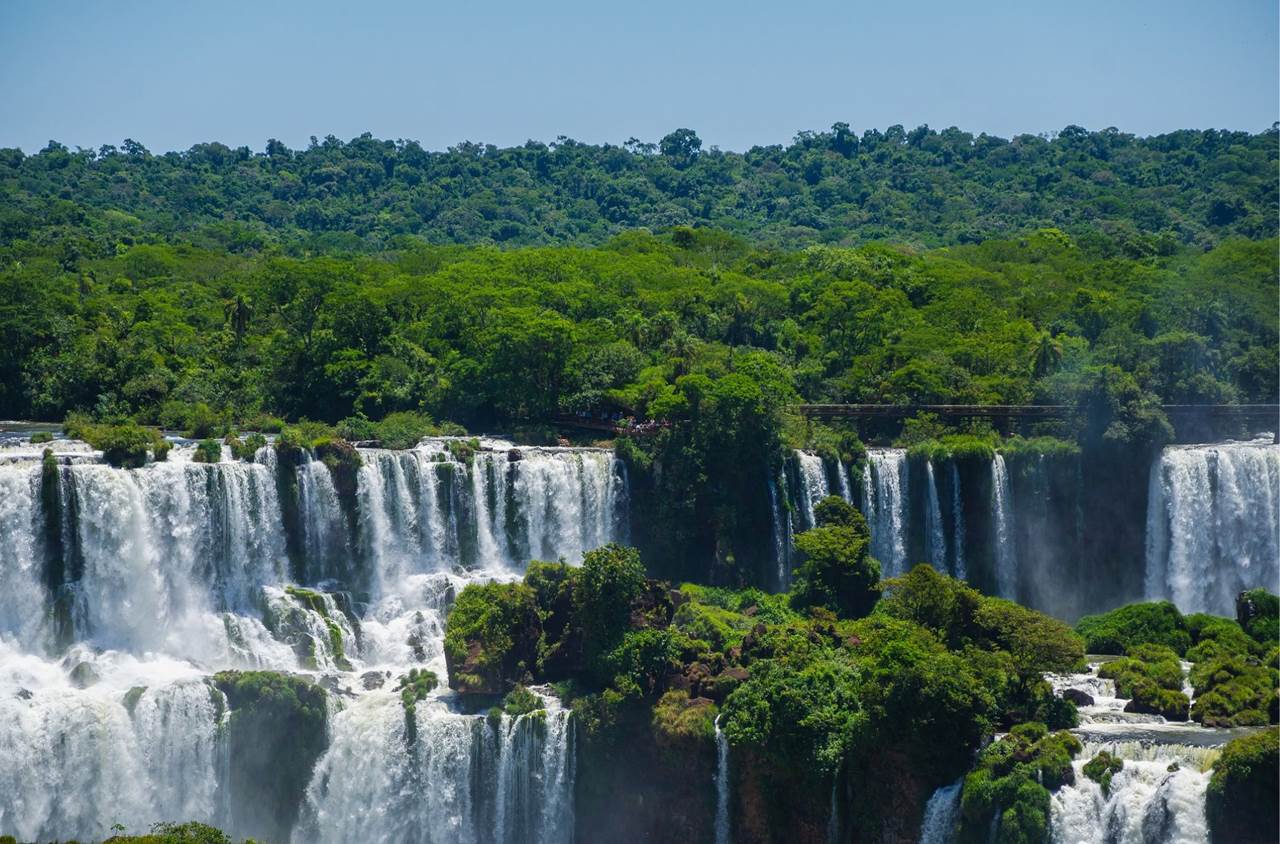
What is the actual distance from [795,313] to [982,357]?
12.6 m

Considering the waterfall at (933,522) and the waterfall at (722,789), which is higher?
the waterfall at (933,522)

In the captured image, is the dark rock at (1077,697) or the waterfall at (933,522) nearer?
the dark rock at (1077,697)

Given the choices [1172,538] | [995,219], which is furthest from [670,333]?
[995,219]

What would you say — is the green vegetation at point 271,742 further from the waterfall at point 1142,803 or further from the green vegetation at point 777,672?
the waterfall at point 1142,803

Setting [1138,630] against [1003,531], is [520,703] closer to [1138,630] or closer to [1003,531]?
[1138,630]

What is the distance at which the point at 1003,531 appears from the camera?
58688mm

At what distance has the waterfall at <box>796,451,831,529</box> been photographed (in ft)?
186

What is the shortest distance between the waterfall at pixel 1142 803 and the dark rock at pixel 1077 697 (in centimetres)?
416

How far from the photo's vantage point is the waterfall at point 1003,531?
58531 mm

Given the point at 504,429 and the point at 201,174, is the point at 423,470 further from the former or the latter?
the point at 201,174

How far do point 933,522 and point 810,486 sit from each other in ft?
15.1

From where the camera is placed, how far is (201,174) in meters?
145

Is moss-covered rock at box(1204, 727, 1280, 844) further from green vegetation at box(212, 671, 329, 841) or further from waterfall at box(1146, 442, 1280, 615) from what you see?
green vegetation at box(212, 671, 329, 841)

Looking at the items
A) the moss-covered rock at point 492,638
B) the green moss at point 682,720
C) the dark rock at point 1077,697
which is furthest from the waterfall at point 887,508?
the green moss at point 682,720
